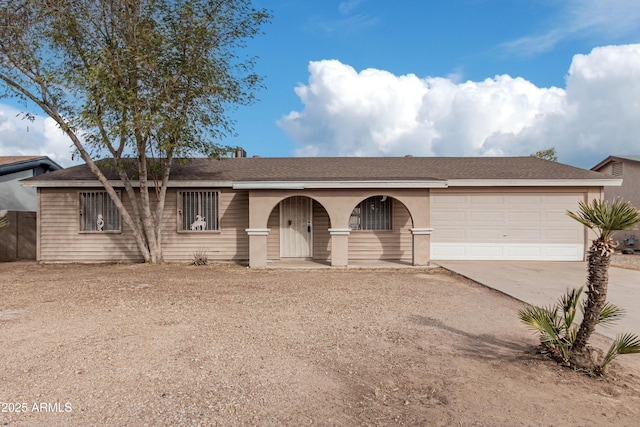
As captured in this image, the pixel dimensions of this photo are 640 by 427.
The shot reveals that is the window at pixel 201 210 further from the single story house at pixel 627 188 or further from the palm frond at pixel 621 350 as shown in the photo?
the single story house at pixel 627 188

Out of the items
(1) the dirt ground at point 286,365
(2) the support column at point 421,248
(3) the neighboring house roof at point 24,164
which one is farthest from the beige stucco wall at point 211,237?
(3) the neighboring house roof at point 24,164

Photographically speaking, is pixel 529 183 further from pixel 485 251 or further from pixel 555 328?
pixel 555 328

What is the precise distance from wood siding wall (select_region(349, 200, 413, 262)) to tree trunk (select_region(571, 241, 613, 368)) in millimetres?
8262

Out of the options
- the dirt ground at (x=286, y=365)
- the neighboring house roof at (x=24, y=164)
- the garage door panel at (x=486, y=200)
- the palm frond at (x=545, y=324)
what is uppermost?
the neighboring house roof at (x=24, y=164)

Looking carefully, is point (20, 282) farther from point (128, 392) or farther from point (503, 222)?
point (503, 222)

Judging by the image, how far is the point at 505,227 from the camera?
1209 centimetres

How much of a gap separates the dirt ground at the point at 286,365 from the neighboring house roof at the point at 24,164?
1147 centimetres

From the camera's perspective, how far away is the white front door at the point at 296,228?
40.1ft

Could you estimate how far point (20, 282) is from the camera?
27.8ft

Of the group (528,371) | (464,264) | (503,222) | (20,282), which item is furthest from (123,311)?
(503,222)

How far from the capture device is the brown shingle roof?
464 inches

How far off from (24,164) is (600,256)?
65.9 feet

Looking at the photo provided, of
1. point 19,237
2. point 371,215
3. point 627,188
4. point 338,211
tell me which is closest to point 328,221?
point 338,211

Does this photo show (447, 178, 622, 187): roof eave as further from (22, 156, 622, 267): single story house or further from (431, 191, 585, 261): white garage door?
(431, 191, 585, 261): white garage door
